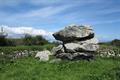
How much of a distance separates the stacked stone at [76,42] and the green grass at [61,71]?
3008 mm

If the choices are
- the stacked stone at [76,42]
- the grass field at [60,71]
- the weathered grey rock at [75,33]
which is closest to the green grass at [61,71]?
the grass field at [60,71]

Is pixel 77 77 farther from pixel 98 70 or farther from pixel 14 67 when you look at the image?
pixel 14 67

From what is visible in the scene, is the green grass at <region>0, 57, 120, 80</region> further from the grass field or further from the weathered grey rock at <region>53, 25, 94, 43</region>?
the weathered grey rock at <region>53, 25, 94, 43</region>

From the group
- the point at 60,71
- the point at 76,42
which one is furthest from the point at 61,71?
the point at 76,42

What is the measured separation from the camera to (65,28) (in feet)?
106

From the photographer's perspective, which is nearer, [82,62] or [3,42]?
[82,62]

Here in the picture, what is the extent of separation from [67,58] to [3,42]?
30.8m

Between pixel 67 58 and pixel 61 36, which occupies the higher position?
pixel 61 36

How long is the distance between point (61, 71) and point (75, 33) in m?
9.29

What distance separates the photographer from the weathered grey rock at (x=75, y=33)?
31716mm

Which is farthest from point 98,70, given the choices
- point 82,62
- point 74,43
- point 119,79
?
point 74,43

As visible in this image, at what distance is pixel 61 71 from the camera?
23.1 metres

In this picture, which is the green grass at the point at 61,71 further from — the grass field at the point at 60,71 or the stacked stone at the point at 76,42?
the stacked stone at the point at 76,42

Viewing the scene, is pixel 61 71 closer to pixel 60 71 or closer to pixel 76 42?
pixel 60 71
